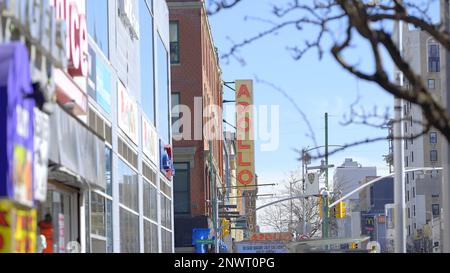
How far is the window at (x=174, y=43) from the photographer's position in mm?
54500

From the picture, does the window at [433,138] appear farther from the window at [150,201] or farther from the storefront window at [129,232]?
the storefront window at [129,232]

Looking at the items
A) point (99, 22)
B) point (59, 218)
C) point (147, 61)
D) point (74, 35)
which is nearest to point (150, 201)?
point (147, 61)

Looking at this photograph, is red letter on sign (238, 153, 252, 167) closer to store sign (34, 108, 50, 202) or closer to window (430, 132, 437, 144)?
window (430, 132, 437, 144)

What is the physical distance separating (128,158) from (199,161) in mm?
28034

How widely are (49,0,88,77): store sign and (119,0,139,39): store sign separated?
709 centimetres

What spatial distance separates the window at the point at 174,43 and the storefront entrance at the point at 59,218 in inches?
1426

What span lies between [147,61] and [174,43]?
22.8 meters

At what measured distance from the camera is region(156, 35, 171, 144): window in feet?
119

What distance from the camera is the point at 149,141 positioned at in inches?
1240

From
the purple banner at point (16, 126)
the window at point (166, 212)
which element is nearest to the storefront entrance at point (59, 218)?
the purple banner at point (16, 126)

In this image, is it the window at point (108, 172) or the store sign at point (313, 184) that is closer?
the window at point (108, 172)

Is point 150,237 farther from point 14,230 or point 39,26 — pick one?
point 39,26

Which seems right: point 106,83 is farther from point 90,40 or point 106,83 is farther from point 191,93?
point 191,93
